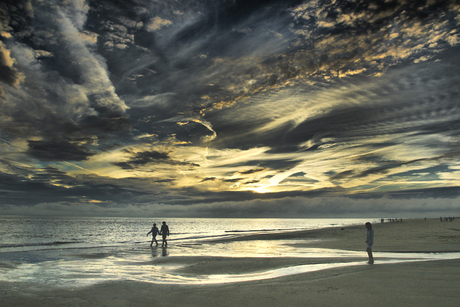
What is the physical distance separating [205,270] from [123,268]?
5.08 m

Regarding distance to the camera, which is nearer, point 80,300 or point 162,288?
point 80,300

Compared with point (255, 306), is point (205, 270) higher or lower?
lower

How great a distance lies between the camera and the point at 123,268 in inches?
622

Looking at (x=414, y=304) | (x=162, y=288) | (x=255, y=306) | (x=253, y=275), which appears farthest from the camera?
(x=253, y=275)

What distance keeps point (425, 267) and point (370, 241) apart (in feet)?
9.24

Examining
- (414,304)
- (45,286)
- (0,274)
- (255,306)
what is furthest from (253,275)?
(0,274)

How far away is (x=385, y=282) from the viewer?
30.3 feet

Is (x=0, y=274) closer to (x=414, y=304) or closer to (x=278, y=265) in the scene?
(x=278, y=265)

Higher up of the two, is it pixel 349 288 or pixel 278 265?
pixel 349 288

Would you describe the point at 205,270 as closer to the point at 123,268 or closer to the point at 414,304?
the point at 123,268

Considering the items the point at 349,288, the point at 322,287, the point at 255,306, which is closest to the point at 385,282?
the point at 349,288

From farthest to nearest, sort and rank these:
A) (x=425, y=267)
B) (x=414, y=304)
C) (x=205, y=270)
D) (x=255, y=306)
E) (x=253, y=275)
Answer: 1. (x=205, y=270)
2. (x=253, y=275)
3. (x=425, y=267)
4. (x=255, y=306)
5. (x=414, y=304)

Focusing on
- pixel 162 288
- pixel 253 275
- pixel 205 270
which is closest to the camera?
pixel 162 288

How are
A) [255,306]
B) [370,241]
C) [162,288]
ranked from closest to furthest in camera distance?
[255,306] < [162,288] < [370,241]
